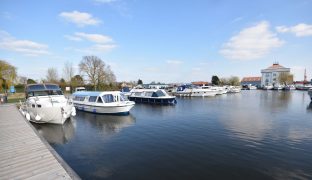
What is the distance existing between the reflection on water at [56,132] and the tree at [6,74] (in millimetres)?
38483

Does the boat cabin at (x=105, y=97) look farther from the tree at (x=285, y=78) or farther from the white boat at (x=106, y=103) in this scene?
the tree at (x=285, y=78)

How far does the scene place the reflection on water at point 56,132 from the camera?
45.9ft

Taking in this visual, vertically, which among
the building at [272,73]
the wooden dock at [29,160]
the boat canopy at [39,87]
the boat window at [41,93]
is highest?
the building at [272,73]

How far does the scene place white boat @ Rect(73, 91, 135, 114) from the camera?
77.5 ft

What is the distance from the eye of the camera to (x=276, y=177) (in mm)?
8305

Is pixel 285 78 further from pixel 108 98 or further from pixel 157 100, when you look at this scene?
pixel 108 98

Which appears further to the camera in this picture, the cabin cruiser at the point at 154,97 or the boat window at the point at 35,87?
the cabin cruiser at the point at 154,97

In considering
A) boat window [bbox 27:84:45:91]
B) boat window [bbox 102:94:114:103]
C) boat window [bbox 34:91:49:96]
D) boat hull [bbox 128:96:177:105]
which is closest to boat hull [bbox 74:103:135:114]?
boat window [bbox 102:94:114:103]

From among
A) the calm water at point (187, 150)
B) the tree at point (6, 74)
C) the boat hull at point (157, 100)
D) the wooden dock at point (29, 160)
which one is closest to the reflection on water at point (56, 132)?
the calm water at point (187, 150)

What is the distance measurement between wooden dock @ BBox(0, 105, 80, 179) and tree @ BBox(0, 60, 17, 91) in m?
45.6

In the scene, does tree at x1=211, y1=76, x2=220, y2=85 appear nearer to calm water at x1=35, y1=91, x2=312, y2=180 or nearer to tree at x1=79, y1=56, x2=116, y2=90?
tree at x1=79, y1=56, x2=116, y2=90

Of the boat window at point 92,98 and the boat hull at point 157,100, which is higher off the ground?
the boat window at point 92,98

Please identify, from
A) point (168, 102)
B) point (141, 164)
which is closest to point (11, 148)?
point (141, 164)

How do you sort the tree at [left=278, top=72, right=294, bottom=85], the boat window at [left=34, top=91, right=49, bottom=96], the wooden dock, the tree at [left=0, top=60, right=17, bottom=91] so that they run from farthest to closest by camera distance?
the tree at [left=278, top=72, right=294, bottom=85]
the tree at [left=0, top=60, right=17, bottom=91]
the boat window at [left=34, top=91, right=49, bottom=96]
the wooden dock
